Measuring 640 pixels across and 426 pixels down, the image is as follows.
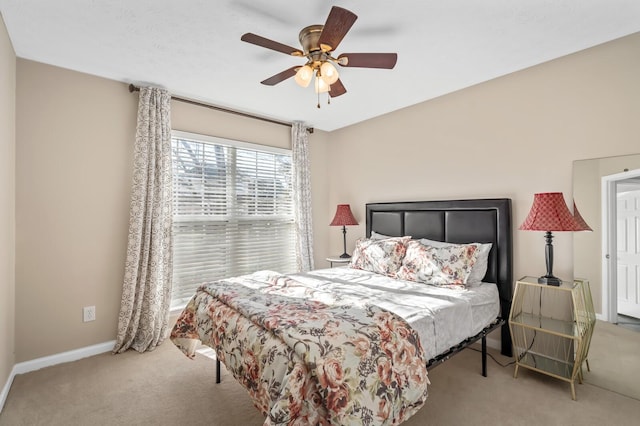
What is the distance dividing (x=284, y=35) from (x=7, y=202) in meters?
2.41

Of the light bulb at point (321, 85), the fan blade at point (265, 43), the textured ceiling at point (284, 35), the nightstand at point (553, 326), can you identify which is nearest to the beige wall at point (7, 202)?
the textured ceiling at point (284, 35)

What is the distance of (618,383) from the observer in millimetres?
2236

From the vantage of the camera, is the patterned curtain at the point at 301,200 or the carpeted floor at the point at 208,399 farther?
the patterned curtain at the point at 301,200

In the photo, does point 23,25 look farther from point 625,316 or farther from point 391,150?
point 625,316

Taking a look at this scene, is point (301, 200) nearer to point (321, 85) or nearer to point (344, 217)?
point (344, 217)

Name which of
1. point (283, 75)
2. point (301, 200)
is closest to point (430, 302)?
point (283, 75)

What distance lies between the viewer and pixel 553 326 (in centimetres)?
241

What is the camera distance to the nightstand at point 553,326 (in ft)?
7.37

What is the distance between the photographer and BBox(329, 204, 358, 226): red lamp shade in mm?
4141

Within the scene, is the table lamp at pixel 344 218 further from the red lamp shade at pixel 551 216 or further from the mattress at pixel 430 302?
the red lamp shade at pixel 551 216

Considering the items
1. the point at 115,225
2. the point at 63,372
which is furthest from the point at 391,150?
the point at 63,372

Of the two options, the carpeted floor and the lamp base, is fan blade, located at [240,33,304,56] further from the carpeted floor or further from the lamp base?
the lamp base

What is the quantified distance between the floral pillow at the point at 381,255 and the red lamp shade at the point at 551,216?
116 centimetres

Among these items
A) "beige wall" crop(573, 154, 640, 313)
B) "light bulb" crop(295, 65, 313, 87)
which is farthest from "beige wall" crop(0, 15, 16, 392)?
"beige wall" crop(573, 154, 640, 313)
